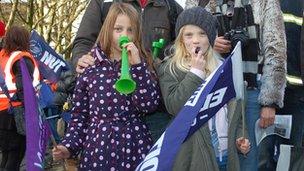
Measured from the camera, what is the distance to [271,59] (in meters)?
3.88

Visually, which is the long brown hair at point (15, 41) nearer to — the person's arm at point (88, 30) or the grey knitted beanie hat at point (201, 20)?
the person's arm at point (88, 30)

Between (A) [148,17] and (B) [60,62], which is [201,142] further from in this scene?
(B) [60,62]

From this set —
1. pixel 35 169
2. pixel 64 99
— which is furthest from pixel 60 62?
pixel 64 99

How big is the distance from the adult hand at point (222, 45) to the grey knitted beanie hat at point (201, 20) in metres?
0.11

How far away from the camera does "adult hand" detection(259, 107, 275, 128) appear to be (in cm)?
387

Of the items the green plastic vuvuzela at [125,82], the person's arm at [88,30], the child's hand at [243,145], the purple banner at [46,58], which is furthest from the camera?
the purple banner at [46,58]

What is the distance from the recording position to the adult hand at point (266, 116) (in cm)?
387

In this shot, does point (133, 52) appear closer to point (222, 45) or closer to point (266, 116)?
point (222, 45)

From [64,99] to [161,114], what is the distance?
19.3ft

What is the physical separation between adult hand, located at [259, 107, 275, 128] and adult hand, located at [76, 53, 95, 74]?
45.7 inches

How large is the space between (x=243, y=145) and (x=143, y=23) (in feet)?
3.72

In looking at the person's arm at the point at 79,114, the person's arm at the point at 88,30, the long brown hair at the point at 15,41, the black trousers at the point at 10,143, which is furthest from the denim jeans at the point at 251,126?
the black trousers at the point at 10,143

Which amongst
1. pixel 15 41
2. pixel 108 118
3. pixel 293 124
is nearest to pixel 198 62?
pixel 108 118

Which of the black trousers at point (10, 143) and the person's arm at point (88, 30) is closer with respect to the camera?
the person's arm at point (88, 30)
